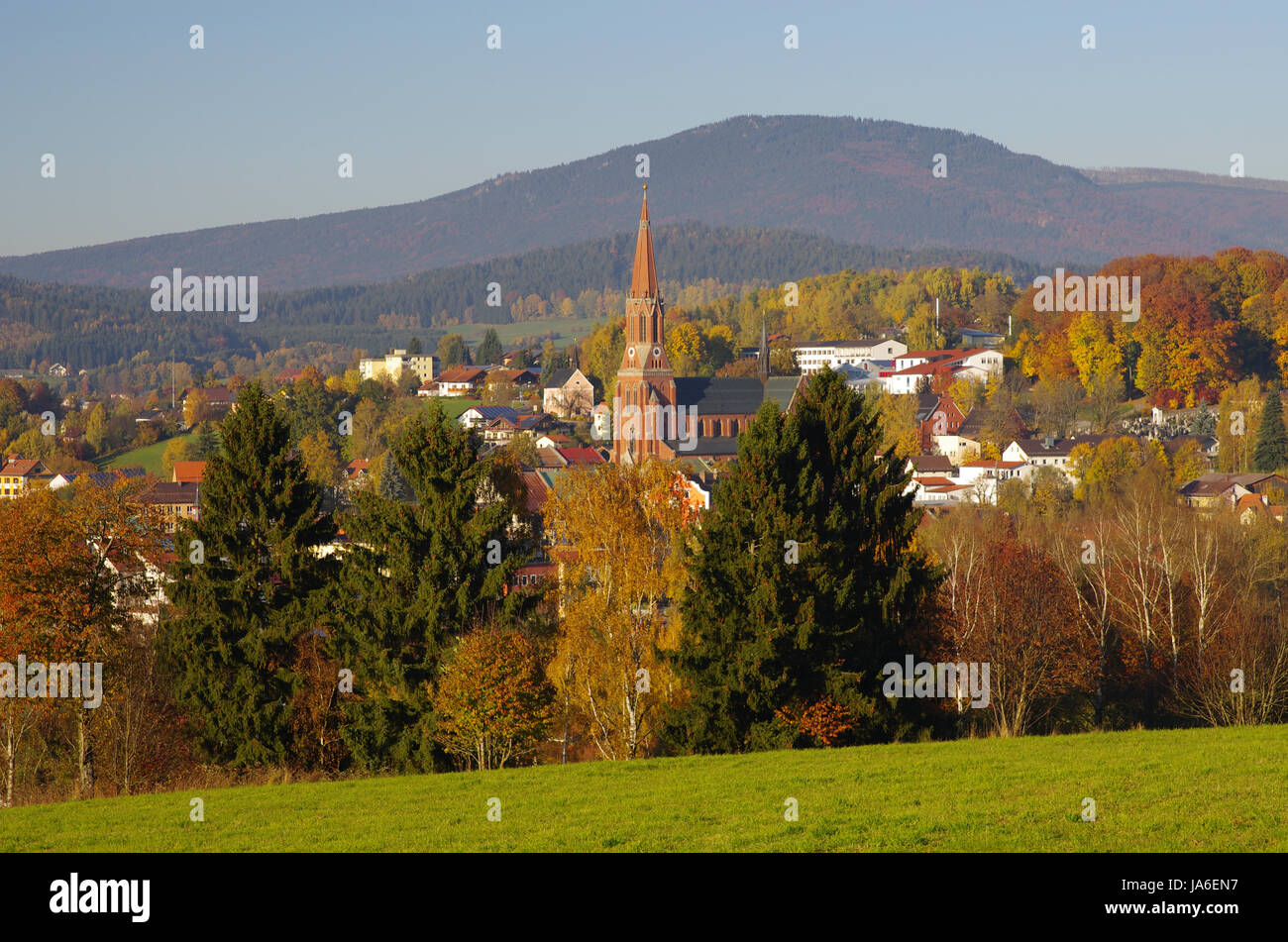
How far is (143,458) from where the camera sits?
11956cm

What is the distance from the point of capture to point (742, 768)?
19344mm

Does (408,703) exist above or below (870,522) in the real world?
below

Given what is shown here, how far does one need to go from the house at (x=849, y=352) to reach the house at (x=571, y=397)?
23.4m

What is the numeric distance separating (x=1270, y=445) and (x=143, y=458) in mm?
84045

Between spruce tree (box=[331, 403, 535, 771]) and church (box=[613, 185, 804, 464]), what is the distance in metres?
78.9

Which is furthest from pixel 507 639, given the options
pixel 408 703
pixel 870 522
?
pixel 870 522

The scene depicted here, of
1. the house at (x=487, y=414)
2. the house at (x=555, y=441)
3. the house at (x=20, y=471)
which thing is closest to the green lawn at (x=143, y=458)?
the house at (x=20, y=471)

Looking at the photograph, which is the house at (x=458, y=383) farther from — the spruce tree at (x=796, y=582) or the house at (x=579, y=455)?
the spruce tree at (x=796, y=582)

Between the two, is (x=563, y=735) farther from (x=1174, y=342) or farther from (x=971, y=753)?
(x=1174, y=342)

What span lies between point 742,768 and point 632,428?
93.5m

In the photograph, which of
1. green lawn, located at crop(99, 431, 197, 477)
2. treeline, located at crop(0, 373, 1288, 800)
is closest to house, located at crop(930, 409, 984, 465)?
green lawn, located at crop(99, 431, 197, 477)

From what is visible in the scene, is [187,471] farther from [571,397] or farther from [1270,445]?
[1270,445]

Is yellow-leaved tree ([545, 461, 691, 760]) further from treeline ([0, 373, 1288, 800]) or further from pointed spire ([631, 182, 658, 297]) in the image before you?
pointed spire ([631, 182, 658, 297])
